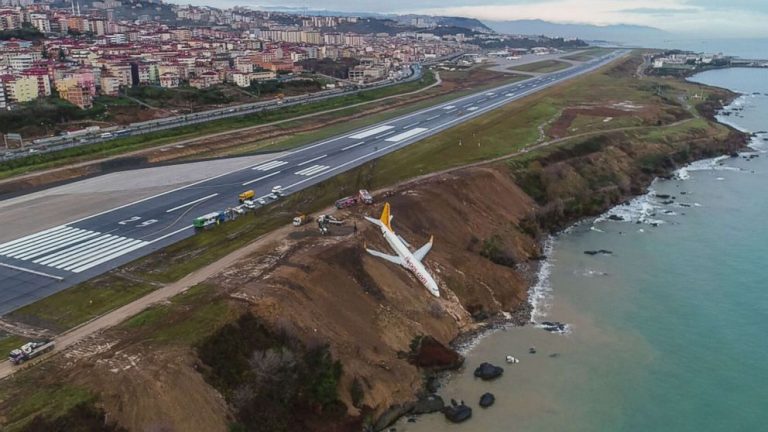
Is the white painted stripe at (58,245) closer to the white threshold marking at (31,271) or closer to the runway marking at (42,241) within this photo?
the runway marking at (42,241)

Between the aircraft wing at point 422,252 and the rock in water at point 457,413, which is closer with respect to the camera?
the rock in water at point 457,413

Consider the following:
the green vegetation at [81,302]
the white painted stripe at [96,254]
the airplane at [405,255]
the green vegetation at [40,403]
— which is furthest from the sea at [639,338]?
the white painted stripe at [96,254]

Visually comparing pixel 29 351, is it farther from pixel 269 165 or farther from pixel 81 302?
pixel 269 165

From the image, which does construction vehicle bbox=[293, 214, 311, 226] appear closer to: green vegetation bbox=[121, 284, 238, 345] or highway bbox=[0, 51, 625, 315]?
highway bbox=[0, 51, 625, 315]

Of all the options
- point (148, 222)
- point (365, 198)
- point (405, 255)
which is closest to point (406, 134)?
point (365, 198)

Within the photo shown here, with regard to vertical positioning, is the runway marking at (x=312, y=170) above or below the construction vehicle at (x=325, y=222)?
below

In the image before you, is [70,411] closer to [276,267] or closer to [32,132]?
[276,267]
